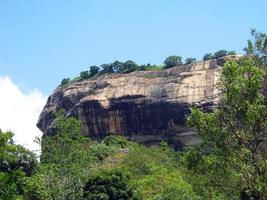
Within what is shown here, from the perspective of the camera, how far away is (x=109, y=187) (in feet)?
106

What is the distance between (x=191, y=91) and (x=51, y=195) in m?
32.7

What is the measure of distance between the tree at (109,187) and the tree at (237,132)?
18.3 m

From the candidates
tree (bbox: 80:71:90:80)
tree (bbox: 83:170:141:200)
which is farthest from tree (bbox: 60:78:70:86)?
tree (bbox: 83:170:141:200)

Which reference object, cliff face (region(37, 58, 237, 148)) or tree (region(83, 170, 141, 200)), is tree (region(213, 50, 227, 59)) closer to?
cliff face (region(37, 58, 237, 148))

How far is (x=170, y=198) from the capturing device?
1137 inches

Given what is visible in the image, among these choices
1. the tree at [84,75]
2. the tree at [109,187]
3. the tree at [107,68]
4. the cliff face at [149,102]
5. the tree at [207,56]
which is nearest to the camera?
the tree at [109,187]

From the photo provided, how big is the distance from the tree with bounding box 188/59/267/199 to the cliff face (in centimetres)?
4473

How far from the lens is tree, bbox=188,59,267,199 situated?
13.0 metres

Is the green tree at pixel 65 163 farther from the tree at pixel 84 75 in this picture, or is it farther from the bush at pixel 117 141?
the tree at pixel 84 75

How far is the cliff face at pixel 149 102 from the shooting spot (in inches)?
2391

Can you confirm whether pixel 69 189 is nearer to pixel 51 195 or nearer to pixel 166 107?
pixel 51 195

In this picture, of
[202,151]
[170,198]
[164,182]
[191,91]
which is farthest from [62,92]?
[202,151]

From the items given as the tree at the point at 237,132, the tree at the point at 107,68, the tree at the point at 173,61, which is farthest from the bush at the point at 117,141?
the tree at the point at 237,132

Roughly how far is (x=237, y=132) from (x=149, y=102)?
49.0 metres
